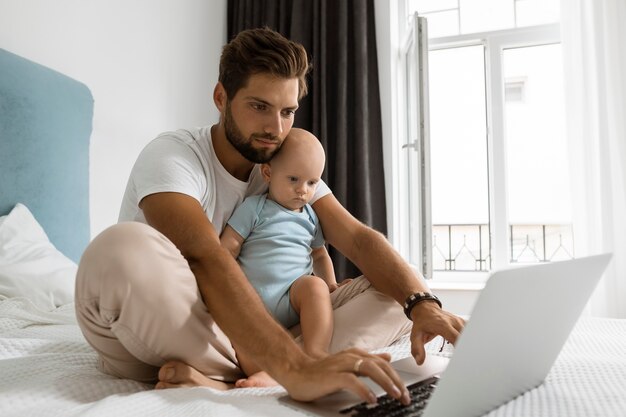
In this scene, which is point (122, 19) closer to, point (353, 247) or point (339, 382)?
point (353, 247)

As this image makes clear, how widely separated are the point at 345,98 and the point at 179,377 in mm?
2410

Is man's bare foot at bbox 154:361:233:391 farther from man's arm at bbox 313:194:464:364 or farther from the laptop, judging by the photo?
man's arm at bbox 313:194:464:364

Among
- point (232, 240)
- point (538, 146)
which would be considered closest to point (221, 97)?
point (232, 240)

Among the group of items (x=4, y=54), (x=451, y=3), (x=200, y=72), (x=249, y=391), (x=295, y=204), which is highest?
(x=451, y=3)

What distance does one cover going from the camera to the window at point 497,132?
308 cm

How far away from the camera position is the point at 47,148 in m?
1.80

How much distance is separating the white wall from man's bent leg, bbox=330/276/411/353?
151 cm

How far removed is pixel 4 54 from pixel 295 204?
1.12 meters

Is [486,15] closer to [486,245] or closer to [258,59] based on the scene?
[486,245]

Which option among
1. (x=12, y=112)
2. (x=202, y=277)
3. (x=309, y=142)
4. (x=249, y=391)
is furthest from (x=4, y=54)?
(x=249, y=391)

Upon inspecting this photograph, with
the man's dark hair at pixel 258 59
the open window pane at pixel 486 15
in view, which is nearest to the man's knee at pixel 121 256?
the man's dark hair at pixel 258 59

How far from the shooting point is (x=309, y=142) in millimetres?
1430

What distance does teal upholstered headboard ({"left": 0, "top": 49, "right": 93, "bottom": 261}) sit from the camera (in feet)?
5.47

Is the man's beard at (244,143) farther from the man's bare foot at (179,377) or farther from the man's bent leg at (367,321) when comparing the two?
the man's bare foot at (179,377)
